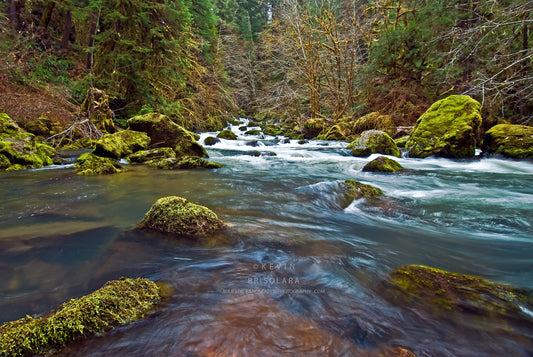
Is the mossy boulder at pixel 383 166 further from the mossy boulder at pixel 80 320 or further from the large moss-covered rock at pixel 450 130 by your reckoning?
the mossy boulder at pixel 80 320

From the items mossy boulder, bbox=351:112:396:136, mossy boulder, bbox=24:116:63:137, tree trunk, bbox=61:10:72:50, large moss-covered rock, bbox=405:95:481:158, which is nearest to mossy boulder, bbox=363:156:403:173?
large moss-covered rock, bbox=405:95:481:158

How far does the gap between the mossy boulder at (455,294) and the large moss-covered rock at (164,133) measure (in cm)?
799

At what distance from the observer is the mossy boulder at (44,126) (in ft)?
28.5

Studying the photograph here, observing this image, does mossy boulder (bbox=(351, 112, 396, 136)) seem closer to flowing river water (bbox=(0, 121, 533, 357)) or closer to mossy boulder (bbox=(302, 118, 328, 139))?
mossy boulder (bbox=(302, 118, 328, 139))

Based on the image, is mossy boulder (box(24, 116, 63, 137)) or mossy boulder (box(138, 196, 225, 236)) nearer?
mossy boulder (box(138, 196, 225, 236))

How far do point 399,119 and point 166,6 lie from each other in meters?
12.9

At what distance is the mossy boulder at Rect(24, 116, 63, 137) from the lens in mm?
8680

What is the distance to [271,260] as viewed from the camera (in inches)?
92.0

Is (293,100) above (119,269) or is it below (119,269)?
above

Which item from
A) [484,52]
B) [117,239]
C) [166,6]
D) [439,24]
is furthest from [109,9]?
[484,52]

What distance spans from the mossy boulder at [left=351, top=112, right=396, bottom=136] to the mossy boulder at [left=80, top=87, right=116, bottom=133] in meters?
12.7

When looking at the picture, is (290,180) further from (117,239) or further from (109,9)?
(109,9)

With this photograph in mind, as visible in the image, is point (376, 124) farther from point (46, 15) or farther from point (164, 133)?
point (46, 15)

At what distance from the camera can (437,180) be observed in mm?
6352
